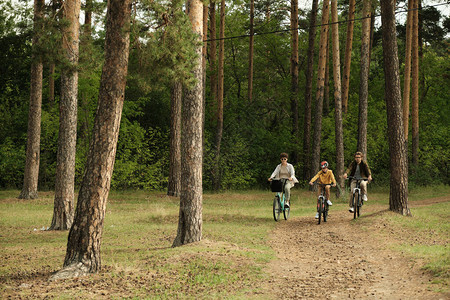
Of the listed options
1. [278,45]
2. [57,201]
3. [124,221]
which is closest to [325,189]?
[124,221]

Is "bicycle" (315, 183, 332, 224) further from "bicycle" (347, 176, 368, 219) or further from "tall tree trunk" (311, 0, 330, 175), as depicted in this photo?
"tall tree trunk" (311, 0, 330, 175)

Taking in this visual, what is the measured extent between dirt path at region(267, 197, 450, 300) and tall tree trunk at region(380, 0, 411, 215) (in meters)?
1.95

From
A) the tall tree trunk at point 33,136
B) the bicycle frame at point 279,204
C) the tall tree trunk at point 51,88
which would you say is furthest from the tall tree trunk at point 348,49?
the tall tree trunk at point 51,88

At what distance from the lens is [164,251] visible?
9500mm

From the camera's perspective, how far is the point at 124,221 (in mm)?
15430

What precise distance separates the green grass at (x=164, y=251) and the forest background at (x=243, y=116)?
9.74m

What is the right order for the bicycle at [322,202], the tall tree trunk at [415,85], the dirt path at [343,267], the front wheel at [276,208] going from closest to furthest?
the dirt path at [343,267]
the bicycle at [322,202]
the front wheel at [276,208]
the tall tree trunk at [415,85]

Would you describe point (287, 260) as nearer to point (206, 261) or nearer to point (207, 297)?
point (206, 261)

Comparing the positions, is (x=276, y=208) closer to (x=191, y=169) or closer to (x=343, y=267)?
(x=191, y=169)

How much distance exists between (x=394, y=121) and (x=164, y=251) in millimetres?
8486

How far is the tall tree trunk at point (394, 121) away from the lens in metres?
14.9

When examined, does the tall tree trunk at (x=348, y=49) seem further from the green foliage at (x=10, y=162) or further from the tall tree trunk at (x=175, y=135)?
the green foliage at (x=10, y=162)

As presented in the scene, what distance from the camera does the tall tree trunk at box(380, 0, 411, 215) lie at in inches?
585

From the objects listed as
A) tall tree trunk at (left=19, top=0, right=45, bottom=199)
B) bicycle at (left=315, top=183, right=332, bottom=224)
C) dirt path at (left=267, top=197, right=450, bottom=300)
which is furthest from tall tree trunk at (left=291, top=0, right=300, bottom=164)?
dirt path at (left=267, top=197, right=450, bottom=300)
